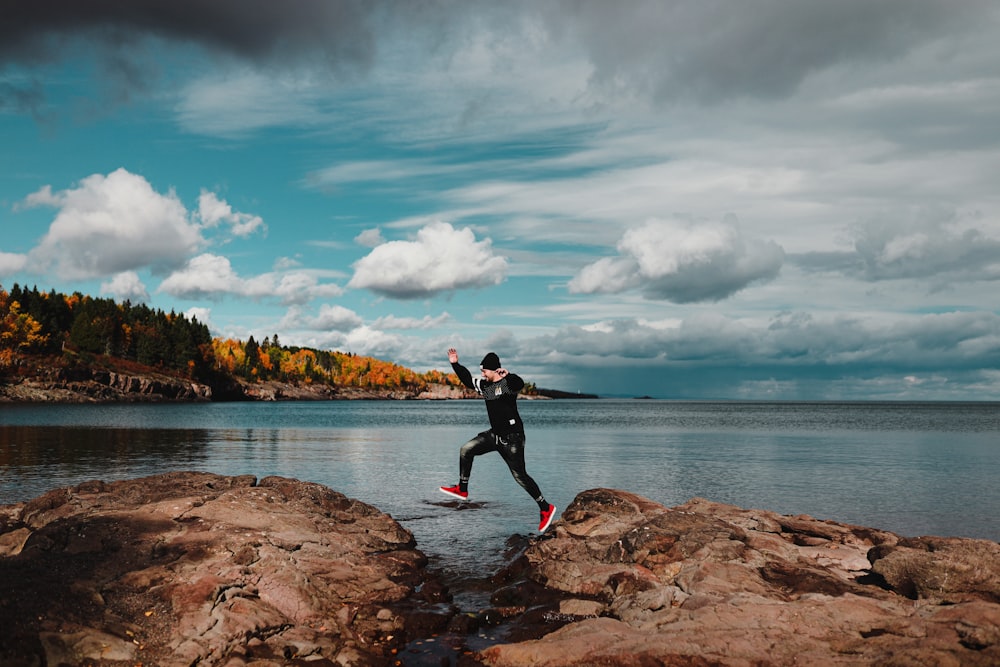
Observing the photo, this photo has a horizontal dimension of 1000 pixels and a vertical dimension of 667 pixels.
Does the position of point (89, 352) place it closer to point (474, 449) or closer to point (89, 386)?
point (89, 386)

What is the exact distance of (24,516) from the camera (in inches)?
625

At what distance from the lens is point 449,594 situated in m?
Result: 12.8

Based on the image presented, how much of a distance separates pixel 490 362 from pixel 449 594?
4.83 metres

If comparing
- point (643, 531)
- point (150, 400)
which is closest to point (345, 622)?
point (643, 531)

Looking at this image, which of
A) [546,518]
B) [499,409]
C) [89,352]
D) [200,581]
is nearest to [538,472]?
[546,518]

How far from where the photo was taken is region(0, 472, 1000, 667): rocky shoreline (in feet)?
28.5

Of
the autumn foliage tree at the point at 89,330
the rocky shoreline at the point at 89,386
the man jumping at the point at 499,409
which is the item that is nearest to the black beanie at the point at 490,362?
the man jumping at the point at 499,409

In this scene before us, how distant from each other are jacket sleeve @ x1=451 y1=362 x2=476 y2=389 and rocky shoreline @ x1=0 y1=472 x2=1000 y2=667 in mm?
4091

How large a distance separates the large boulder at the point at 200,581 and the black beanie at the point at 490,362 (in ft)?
15.1

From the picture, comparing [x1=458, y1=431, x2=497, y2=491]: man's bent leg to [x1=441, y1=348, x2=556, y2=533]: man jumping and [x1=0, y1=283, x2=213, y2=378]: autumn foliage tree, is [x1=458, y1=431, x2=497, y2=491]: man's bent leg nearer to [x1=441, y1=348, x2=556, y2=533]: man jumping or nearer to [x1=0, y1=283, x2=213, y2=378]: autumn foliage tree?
[x1=441, y1=348, x2=556, y2=533]: man jumping

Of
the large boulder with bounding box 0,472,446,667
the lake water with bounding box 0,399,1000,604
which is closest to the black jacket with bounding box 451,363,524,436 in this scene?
the lake water with bounding box 0,399,1000,604

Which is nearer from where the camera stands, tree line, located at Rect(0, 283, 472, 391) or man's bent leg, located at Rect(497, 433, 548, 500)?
man's bent leg, located at Rect(497, 433, 548, 500)

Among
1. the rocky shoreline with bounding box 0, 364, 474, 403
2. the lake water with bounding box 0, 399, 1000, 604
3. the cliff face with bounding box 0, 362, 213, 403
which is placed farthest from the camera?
the cliff face with bounding box 0, 362, 213, 403

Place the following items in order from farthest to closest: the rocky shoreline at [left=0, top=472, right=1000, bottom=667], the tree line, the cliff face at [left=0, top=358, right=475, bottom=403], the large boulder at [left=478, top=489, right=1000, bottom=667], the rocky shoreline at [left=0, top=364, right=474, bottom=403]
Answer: the tree line → the cliff face at [left=0, top=358, right=475, bottom=403] → the rocky shoreline at [left=0, top=364, right=474, bottom=403] → the rocky shoreline at [left=0, top=472, right=1000, bottom=667] → the large boulder at [left=478, top=489, right=1000, bottom=667]
